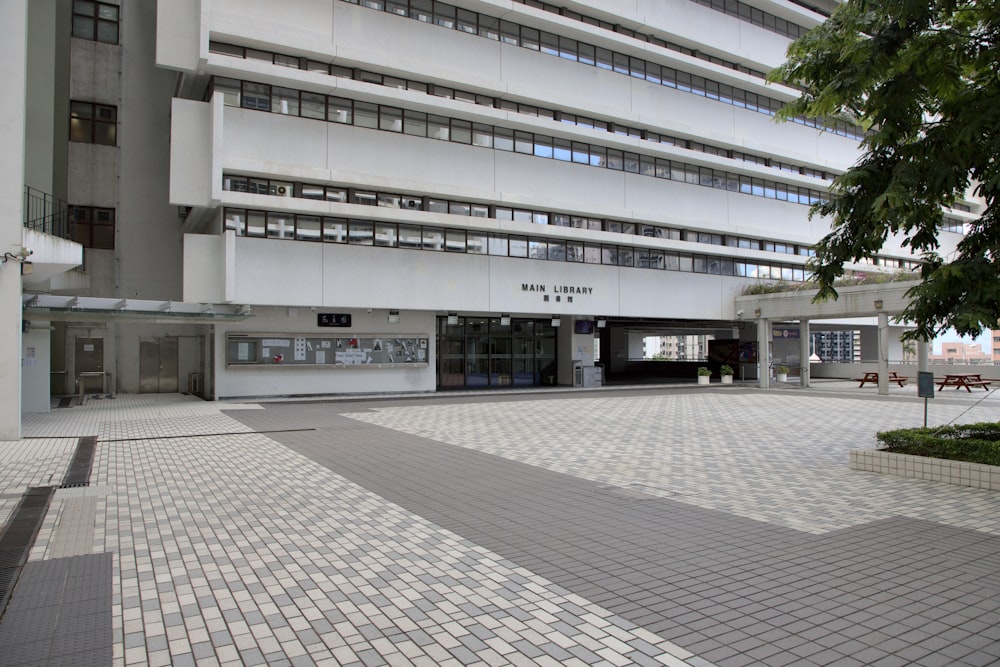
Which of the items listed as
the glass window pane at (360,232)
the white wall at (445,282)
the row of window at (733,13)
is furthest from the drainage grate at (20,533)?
the row of window at (733,13)

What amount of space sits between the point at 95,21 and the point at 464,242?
18.6m

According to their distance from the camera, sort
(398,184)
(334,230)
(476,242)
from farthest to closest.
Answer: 1. (476,242)
2. (398,184)
3. (334,230)

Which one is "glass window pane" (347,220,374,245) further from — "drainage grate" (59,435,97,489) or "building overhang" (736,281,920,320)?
"building overhang" (736,281,920,320)

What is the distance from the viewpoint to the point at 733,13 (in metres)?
35.9

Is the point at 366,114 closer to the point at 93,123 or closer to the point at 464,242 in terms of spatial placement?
the point at 464,242

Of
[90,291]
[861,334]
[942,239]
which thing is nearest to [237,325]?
[90,291]

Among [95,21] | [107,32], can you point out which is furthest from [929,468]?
[95,21]

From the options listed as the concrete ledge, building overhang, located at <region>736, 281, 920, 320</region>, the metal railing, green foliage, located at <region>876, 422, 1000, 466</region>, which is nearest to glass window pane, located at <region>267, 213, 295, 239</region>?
the metal railing

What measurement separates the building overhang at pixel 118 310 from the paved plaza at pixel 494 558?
5904mm

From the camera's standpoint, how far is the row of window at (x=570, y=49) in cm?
2638

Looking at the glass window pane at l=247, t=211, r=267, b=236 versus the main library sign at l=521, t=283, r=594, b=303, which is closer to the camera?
the glass window pane at l=247, t=211, r=267, b=236

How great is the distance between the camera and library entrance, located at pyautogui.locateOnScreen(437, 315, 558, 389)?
3091cm

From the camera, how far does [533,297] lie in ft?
95.1

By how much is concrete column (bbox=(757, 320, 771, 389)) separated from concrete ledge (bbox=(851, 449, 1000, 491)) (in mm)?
22966
